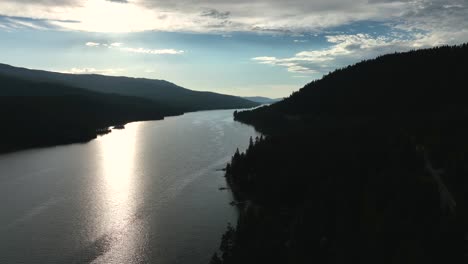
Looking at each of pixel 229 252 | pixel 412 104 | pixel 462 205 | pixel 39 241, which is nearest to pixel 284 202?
pixel 229 252

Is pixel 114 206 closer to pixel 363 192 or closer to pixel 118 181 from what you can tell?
pixel 118 181

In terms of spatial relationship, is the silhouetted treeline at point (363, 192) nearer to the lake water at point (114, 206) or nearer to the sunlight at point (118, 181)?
the lake water at point (114, 206)

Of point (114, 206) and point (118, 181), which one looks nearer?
point (114, 206)

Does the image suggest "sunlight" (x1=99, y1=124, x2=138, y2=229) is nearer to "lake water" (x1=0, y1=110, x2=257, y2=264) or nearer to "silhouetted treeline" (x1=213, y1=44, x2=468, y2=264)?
"lake water" (x1=0, y1=110, x2=257, y2=264)

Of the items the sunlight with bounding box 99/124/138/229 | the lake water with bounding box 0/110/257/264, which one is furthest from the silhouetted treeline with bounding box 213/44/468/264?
the sunlight with bounding box 99/124/138/229

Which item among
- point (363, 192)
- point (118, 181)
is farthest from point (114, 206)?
point (363, 192)

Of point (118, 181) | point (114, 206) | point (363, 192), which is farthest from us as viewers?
point (118, 181)

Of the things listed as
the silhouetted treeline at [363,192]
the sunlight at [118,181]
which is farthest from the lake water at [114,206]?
the silhouetted treeline at [363,192]

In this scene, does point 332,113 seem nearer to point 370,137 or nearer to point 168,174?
point 370,137

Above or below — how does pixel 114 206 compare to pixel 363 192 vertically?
below
